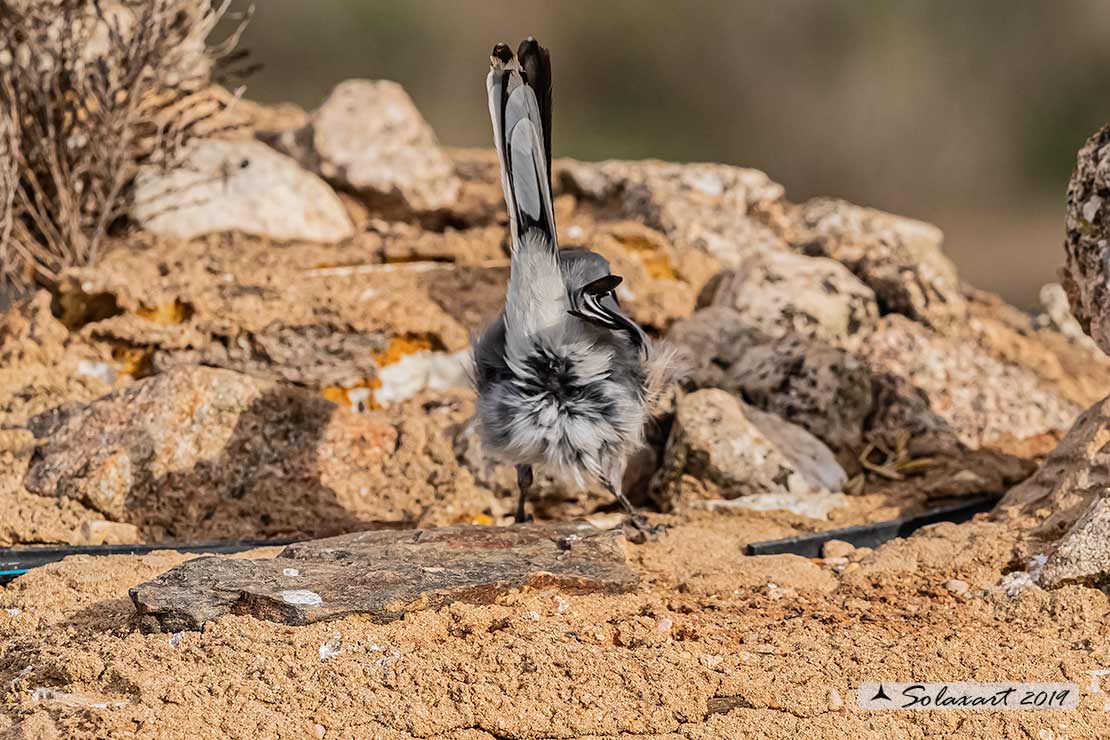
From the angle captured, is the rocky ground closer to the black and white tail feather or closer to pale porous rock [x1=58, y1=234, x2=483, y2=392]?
pale porous rock [x1=58, y1=234, x2=483, y2=392]

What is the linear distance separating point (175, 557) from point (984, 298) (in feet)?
16.9

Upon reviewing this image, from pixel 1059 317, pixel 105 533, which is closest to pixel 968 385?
pixel 1059 317

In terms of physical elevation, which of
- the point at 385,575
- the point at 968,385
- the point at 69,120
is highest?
the point at 69,120

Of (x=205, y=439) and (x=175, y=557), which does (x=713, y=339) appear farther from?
(x=175, y=557)

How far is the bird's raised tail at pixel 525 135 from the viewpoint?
121 inches

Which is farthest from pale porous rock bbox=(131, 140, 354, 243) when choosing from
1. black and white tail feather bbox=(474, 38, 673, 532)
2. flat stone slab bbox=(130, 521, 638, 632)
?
flat stone slab bbox=(130, 521, 638, 632)

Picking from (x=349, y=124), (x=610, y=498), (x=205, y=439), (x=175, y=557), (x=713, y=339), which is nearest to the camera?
(x=175, y=557)

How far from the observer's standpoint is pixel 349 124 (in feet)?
18.3

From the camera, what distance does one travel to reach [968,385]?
486 cm

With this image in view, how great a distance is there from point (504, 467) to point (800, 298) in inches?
63.2

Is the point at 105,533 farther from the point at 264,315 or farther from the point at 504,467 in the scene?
the point at 504,467

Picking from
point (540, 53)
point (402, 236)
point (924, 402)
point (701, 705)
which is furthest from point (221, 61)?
point (701, 705)

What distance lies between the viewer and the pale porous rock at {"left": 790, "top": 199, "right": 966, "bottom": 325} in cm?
514

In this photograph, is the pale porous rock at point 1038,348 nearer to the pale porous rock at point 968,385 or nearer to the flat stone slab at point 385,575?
the pale porous rock at point 968,385
